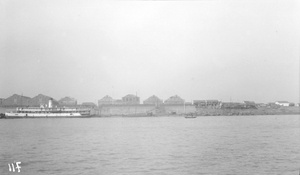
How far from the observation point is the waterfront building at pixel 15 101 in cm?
7588

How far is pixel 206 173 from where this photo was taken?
12703 mm

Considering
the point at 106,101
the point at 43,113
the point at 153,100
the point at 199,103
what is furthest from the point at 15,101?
the point at 199,103

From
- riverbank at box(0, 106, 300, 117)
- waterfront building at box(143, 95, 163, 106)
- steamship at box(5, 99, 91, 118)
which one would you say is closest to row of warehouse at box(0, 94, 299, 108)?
waterfront building at box(143, 95, 163, 106)

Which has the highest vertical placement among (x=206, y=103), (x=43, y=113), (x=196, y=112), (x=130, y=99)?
(x=130, y=99)

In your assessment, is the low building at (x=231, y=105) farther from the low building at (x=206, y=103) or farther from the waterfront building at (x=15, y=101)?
the waterfront building at (x=15, y=101)

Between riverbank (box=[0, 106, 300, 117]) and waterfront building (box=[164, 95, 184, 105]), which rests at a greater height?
waterfront building (box=[164, 95, 184, 105])

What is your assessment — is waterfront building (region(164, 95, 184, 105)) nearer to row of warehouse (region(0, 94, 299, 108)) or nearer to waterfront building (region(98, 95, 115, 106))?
row of warehouse (region(0, 94, 299, 108))

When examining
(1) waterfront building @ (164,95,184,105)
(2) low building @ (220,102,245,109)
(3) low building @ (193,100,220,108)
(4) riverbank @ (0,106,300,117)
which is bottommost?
(4) riverbank @ (0,106,300,117)

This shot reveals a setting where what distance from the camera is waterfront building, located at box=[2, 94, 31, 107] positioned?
75875 millimetres

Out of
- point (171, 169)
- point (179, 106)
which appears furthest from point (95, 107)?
point (171, 169)

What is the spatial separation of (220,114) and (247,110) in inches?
378

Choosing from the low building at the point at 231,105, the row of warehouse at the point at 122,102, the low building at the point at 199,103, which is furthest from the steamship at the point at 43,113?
the low building at the point at 231,105

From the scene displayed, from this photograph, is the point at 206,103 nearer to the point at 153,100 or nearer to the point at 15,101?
the point at 153,100

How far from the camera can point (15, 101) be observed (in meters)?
76.9
